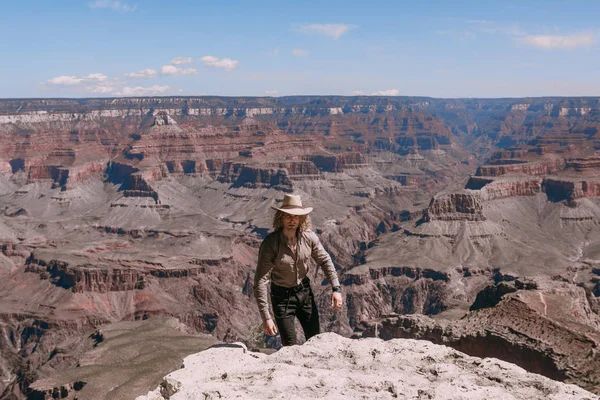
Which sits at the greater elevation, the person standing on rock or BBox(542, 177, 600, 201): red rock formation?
the person standing on rock

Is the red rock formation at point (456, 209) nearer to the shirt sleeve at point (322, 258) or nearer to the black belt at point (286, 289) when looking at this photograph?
the shirt sleeve at point (322, 258)

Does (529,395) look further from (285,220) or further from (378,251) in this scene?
(378,251)

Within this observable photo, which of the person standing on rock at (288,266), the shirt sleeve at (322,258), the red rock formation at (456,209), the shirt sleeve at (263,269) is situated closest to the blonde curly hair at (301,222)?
the person standing on rock at (288,266)

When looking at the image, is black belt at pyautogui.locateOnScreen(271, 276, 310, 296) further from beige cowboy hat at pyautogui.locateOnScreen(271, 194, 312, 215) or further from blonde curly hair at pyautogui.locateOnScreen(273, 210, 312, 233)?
beige cowboy hat at pyautogui.locateOnScreen(271, 194, 312, 215)

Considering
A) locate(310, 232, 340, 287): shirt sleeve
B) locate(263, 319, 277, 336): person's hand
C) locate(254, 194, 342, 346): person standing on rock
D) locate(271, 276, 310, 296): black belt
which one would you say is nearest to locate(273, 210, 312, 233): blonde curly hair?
locate(254, 194, 342, 346): person standing on rock

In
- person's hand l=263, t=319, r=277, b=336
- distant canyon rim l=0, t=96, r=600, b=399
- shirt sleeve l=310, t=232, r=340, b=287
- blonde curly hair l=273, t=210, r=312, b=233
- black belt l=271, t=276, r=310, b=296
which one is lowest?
distant canyon rim l=0, t=96, r=600, b=399

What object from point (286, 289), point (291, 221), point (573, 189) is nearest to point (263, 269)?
point (286, 289)
